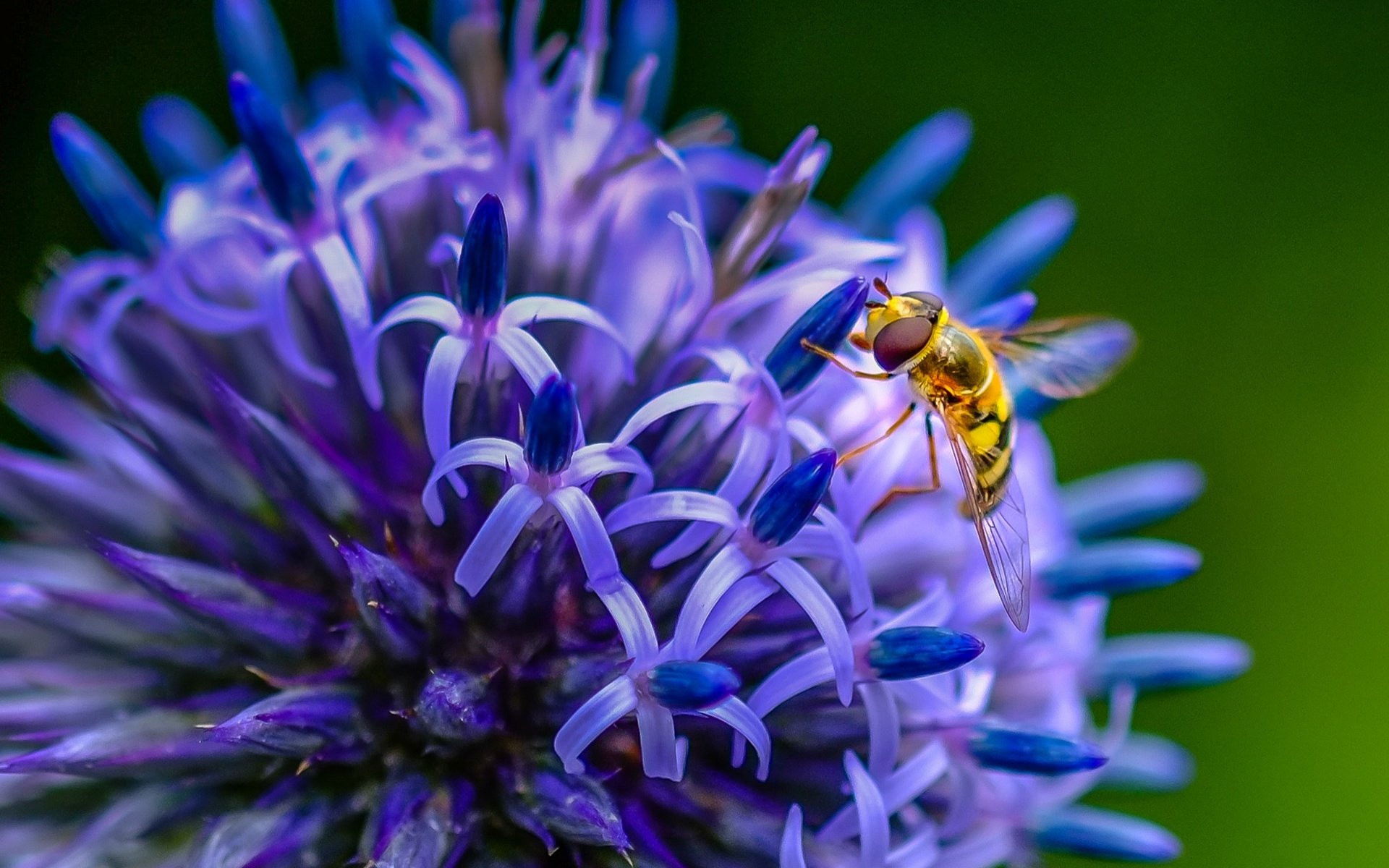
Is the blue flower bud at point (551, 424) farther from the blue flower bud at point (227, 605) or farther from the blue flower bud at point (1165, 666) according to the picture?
the blue flower bud at point (1165, 666)

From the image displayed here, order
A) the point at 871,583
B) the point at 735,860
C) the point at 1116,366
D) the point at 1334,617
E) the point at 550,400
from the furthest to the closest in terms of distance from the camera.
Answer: the point at 1334,617 < the point at 1116,366 < the point at 871,583 < the point at 735,860 < the point at 550,400

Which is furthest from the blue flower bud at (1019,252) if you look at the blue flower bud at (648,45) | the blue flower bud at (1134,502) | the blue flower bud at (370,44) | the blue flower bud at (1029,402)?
the blue flower bud at (370,44)

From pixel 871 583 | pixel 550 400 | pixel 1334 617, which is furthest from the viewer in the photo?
pixel 1334 617

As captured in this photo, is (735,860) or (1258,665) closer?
(735,860)

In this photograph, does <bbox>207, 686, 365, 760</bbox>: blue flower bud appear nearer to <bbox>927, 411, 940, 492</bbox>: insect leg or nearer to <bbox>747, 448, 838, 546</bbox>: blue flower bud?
<bbox>747, 448, 838, 546</bbox>: blue flower bud

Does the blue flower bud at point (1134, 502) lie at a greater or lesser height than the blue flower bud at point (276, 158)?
greater

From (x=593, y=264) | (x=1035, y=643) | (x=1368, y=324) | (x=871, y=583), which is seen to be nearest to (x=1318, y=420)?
(x=1368, y=324)

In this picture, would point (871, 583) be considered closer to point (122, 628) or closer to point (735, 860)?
point (735, 860)
